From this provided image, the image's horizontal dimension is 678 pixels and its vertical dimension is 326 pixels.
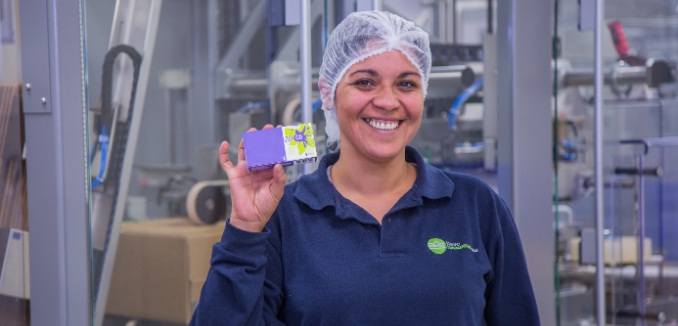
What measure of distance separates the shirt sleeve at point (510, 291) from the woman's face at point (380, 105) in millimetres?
232

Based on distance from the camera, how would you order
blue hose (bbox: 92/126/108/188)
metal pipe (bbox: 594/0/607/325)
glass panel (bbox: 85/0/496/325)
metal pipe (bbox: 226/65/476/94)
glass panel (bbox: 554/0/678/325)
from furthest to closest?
glass panel (bbox: 554/0/678/325) < metal pipe (bbox: 226/65/476/94) < blue hose (bbox: 92/126/108/188) < glass panel (bbox: 85/0/496/325) < metal pipe (bbox: 594/0/607/325)

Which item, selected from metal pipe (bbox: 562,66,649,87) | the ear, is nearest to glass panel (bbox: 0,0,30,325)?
the ear

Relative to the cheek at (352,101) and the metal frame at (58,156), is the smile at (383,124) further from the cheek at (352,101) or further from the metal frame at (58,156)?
the metal frame at (58,156)

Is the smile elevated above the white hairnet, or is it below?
below

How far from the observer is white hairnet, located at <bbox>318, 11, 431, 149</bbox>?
4.72 feet

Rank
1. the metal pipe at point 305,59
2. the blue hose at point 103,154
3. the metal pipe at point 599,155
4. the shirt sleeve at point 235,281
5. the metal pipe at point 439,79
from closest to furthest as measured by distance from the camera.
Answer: the shirt sleeve at point 235,281 → the metal pipe at point 305,59 → the metal pipe at point 599,155 → the blue hose at point 103,154 → the metal pipe at point 439,79

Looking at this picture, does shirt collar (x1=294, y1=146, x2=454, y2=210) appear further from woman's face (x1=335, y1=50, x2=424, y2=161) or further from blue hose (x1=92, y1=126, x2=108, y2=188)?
blue hose (x1=92, y1=126, x2=108, y2=188)

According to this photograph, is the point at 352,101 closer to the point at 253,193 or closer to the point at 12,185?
the point at 253,193

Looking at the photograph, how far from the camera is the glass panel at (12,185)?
1.96 metres

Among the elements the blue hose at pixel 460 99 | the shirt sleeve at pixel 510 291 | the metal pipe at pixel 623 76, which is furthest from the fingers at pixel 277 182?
the metal pipe at pixel 623 76

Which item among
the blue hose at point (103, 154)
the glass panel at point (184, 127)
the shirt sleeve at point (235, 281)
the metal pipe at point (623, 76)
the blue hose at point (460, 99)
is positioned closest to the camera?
the shirt sleeve at point (235, 281)

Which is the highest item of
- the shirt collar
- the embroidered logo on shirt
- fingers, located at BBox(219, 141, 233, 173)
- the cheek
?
the cheek

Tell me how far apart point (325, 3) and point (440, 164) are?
1397 mm

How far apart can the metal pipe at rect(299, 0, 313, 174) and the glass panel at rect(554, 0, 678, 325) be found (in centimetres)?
160
